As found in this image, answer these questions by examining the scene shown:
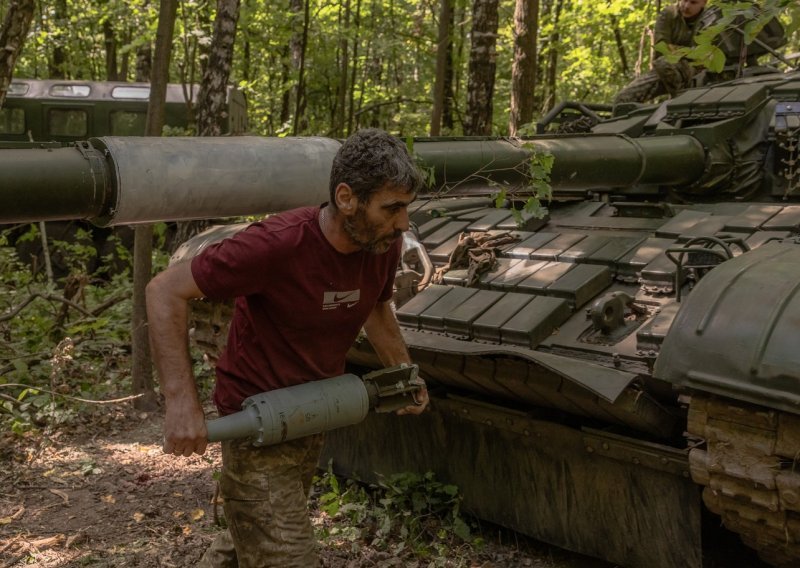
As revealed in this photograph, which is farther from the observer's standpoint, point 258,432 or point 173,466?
point 173,466

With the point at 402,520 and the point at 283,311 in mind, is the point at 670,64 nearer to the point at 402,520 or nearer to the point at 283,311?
the point at 402,520

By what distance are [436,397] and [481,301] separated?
635 mm

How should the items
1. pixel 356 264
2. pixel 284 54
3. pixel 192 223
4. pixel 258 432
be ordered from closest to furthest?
pixel 258 432
pixel 356 264
pixel 192 223
pixel 284 54

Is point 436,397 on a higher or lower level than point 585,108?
lower

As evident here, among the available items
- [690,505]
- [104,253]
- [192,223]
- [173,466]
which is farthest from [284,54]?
[690,505]

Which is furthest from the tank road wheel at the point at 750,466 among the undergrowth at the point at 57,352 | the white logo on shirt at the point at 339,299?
the undergrowth at the point at 57,352

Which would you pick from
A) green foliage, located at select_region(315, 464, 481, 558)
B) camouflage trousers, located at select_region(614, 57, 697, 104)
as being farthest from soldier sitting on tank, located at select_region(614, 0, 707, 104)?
green foliage, located at select_region(315, 464, 481, 558)

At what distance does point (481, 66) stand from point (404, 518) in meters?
6.73

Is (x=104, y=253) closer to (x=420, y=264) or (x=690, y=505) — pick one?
(x=420, y=264)

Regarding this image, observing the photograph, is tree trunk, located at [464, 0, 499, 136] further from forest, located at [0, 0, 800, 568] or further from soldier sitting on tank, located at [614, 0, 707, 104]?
soldier sitting on tank, located at [614, 0, 707, 104]

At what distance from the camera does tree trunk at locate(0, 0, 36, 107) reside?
591 centimetres

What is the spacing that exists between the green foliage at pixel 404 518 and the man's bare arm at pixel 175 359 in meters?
2.22

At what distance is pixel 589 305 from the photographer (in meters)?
4.43

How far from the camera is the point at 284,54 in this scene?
15102mm
